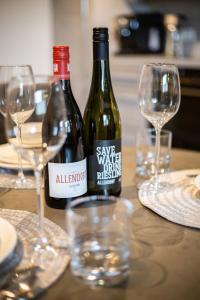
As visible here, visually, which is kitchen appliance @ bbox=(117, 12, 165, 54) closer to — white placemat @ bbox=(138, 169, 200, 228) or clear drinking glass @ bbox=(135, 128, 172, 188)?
clear drinking glass @ bbox=(135, 128, 172, 188)

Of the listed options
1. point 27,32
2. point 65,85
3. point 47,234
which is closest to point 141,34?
point 27,32

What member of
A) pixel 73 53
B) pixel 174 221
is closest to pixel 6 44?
pixel 73 53

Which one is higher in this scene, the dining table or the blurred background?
the blurred background

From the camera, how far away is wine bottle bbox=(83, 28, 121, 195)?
829mm

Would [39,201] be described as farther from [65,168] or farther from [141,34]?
[141,34]

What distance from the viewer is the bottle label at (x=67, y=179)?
0.78 metres

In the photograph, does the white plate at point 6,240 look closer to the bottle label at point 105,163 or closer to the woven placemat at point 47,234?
the woven placemat at point 47,234

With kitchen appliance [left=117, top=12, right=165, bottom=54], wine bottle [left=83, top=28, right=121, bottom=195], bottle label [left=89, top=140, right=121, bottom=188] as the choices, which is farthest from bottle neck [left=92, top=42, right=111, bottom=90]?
kitchen appliance [left=117, top=12, right=165, bottom=54]

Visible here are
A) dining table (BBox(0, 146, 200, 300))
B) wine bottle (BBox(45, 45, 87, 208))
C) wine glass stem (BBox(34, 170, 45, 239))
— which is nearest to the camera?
dining table (BBox(0, 146, 200, 300))

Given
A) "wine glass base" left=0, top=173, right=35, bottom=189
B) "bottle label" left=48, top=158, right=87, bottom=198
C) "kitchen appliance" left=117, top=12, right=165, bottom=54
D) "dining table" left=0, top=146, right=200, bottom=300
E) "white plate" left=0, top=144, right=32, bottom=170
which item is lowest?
"dining table" left=0, top=146, right=200, bottom=300

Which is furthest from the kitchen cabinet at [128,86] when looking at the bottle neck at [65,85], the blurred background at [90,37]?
the bottle neck at [65,85]

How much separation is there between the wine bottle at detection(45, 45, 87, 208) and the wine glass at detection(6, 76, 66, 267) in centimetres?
9

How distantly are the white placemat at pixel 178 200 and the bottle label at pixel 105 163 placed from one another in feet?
0.27

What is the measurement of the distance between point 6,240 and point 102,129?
378mm
